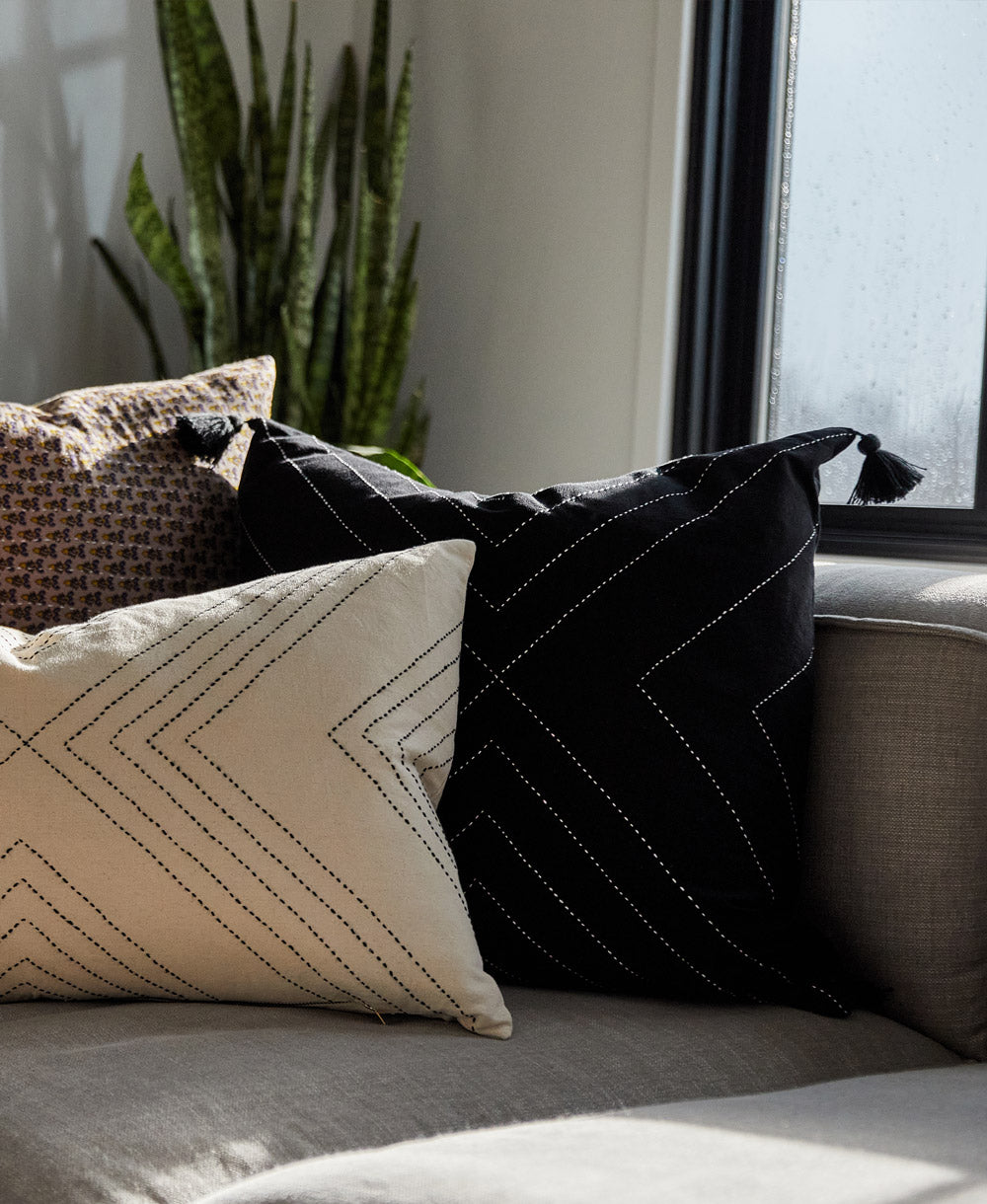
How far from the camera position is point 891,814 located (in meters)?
0.97

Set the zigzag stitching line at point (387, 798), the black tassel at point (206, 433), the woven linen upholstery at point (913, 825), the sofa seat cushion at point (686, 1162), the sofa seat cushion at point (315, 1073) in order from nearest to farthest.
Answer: the sofa seat cushion at point (686, 1162)
the sofa seat cushion at point (315, 1073)
the zigzag stitching line at point (387, 798)
the woven linen upholstery at point (913, 825)
the black tassel at point (206, 433)

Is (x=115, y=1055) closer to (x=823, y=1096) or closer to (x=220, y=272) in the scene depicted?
(x=823, y=1096)

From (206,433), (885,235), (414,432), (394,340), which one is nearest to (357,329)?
(394,340)

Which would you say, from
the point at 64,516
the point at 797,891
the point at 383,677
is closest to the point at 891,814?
the point at 797,891

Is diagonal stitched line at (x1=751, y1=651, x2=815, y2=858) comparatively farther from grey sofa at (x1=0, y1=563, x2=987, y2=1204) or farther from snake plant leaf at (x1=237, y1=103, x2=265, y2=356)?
snake plant leaf at (x1=237, y1=103, x2=265, y2=356)

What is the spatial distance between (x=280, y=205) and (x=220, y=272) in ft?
0.54

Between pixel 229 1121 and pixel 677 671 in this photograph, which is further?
pixel 677 671

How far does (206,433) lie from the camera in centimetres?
117

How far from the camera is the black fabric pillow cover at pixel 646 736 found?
927mm

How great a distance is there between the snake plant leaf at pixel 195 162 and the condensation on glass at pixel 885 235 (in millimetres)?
959

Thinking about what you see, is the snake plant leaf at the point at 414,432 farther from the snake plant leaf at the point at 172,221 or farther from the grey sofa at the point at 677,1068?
the grey sofa at the point at 677,1068

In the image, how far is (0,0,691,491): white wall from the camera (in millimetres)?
2199

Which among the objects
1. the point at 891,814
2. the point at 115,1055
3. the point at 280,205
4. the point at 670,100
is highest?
the point at 670,100

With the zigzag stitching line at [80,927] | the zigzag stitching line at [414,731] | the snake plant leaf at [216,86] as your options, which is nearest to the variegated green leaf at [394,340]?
the snake plant leaf at [216,86]
